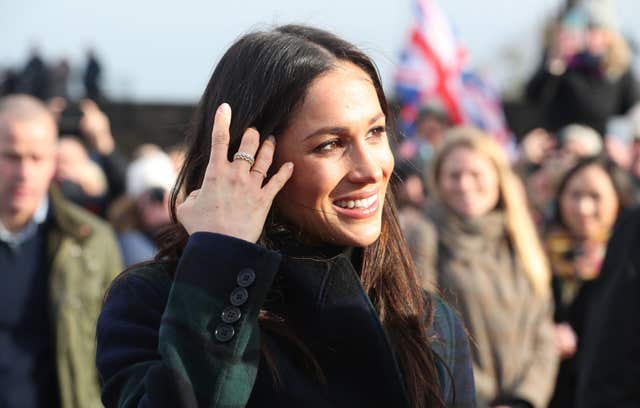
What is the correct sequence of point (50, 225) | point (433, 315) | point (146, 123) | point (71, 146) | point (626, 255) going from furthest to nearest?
point (146, 123) < point (71, 146) < point (50, 225) < point (626, 255) < point (433, 315)

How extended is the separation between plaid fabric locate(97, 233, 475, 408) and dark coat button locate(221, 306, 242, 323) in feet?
0.03

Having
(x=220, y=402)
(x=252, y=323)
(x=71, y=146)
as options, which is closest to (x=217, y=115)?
(x=252, y=323)

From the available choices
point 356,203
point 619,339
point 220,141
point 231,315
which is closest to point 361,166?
point 356,203

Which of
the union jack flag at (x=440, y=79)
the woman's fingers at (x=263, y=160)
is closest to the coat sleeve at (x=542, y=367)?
the woman's fingers at (x=263, y=160)

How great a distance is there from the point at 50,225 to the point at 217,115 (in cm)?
321

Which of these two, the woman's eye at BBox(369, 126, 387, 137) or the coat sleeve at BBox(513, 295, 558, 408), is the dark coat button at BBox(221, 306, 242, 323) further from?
the coat sleeve at BBox(513, 295, 558, 408)

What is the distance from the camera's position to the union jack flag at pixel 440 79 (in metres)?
11.7

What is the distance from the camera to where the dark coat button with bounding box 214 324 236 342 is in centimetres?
231

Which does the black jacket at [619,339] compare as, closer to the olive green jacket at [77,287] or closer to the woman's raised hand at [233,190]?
the woman's raised hand at [233,190]

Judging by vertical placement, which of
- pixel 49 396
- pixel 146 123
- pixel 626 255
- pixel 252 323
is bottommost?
pixel 146 123

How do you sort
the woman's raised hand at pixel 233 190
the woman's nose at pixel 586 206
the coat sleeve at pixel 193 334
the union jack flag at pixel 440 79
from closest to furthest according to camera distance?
the coat sleeve at pixel 193 334 < the woman's raised hand at pixel 233 190 < the woman's nose at pixel 586 206 < the union jack flag at pixel 440 79

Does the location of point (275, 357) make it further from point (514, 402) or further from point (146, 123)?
point (146, 123)

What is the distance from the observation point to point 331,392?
246 cm

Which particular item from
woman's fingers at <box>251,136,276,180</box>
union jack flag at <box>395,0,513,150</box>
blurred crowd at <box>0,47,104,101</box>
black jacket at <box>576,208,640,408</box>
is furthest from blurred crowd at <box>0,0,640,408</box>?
blurred crowd at <box>0,47,104,101</box>
